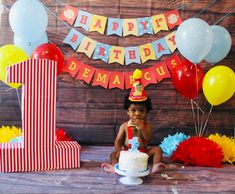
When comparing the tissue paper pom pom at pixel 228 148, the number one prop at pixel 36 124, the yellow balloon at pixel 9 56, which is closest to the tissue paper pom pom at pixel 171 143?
the tissue paper pom pom at pixel 228 148

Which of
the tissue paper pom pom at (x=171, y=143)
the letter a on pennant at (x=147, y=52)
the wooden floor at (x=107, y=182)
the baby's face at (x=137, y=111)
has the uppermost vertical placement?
the letter a on pennant at (x=147, y=52)

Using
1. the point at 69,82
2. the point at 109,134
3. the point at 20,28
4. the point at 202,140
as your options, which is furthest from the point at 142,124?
the point at 20,28

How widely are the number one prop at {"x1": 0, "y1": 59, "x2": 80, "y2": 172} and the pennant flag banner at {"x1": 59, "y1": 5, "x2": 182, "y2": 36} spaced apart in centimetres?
83

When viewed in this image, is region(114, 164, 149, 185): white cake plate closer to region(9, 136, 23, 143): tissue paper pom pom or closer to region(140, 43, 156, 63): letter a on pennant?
region(9, 136, 23, 143): tissue paper pom pom

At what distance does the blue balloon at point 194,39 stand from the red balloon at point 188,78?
140 mm

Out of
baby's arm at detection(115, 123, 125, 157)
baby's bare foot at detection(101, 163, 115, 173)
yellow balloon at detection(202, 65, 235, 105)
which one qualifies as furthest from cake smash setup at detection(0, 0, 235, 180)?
baby's arm at detection(115, 123, 125, 157)

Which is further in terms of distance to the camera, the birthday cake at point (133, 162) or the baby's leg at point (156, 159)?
the baby's leg at point (156, 159)

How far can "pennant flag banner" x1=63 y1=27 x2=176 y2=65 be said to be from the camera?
8.52ft

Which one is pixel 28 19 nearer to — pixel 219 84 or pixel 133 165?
pixel 133 165

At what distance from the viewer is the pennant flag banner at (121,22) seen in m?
2.59

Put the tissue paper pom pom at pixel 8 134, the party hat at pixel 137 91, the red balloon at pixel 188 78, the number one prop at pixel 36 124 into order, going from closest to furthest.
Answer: the number one prop at pixel 36 124 → the party hat at pixel 137 91 → the red balloon at pixel 188 78 → the tissue paper pom pom at pixel 8 134

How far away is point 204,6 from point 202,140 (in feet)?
3.96

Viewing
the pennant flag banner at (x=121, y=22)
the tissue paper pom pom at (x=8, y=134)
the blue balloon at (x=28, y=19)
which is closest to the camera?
the blue balloon at (x=28, y=19)

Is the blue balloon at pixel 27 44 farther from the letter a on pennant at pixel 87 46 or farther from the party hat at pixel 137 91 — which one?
the party hat at pixel 137 91
